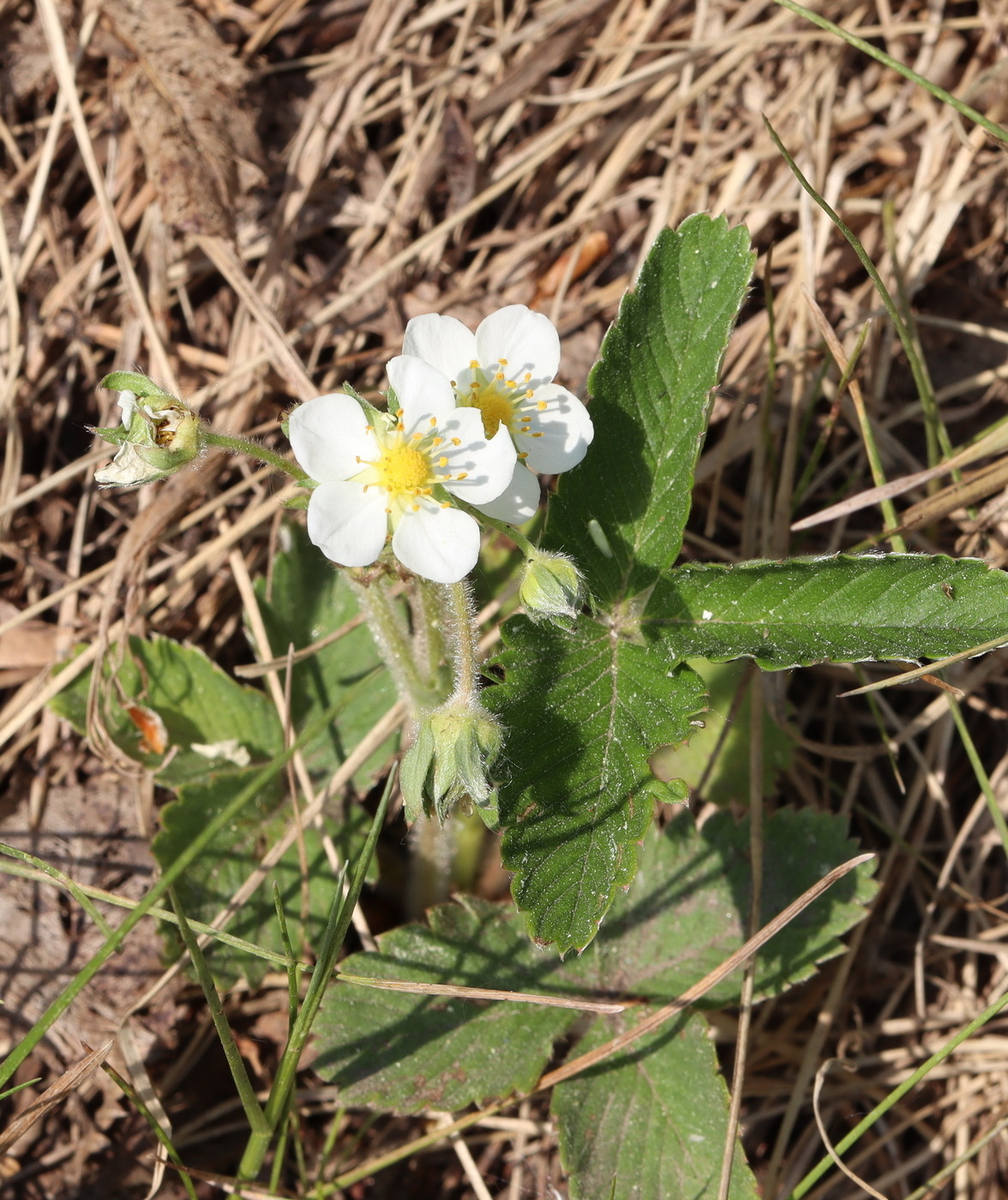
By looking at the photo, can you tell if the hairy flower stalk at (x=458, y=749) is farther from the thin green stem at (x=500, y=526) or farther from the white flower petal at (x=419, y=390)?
the white flower petal at (x=419, y=390)

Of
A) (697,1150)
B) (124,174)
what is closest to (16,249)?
(124,174)

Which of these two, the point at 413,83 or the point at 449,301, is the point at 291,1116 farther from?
the point at 413,83

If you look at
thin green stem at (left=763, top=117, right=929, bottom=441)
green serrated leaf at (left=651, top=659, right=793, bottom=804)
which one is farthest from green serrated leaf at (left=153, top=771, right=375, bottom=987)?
thin green stem at (left=763, top=117, right=929, bottom=441)

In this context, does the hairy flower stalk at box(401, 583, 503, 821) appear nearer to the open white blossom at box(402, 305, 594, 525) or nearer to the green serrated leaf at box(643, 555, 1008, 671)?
the open white blossom at box(402, 305, 594, 525)

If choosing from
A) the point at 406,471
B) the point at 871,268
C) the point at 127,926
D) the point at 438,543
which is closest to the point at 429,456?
the point at 406,471

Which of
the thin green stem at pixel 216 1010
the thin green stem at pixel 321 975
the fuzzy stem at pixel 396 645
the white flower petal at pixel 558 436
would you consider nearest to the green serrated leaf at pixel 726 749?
the fuzzy stem at pixel 396 645

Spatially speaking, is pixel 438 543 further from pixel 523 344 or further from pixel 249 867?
pixel 249 867

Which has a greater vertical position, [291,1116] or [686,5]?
[686,5]
